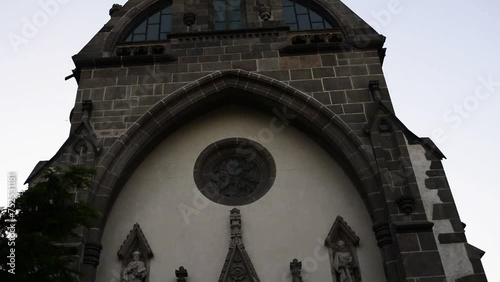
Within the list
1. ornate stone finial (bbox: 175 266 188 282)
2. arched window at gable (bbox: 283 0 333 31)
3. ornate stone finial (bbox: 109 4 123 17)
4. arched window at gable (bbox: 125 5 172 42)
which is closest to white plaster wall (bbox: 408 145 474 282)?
ornate stone finial (bbox: 175 266 188 282)

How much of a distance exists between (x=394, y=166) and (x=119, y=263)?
19.0 ft

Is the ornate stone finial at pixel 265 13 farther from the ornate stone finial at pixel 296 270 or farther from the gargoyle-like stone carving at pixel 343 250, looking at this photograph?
the ornate stone finial at pixel 296 270

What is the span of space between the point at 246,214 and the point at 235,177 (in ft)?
3.48

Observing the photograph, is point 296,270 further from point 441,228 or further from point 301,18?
point 301,18

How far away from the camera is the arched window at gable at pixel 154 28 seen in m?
14.4

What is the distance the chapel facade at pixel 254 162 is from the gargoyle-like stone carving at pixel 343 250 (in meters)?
0.03

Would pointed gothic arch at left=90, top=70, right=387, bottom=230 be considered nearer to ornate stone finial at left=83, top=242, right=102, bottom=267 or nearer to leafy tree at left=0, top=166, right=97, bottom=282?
ornate stone finial at left=83, top=242, right=102, bottom=267

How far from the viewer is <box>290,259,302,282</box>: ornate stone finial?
10.2 m

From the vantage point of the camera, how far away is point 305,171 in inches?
469

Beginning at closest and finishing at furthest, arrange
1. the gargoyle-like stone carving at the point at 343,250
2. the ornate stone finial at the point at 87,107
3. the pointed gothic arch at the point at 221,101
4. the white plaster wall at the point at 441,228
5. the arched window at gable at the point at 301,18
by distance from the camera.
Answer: the white plaster wall at the point at 441,228 < the gargoyle-like stone carving at the point at 343,250 < the pointed gothic arch at the point at 221,101 < the ornate stone finial at the point at 87,107 < the arched window at gable at the point at 301,18

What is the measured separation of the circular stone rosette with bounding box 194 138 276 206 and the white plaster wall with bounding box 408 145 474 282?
9.92 feet

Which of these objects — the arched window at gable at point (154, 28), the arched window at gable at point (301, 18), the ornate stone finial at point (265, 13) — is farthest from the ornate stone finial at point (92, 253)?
the arched window at gable at point (301, 18)

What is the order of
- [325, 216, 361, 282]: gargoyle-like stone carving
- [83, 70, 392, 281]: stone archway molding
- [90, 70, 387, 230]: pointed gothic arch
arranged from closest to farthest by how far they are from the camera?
[325, 216, 361, 282]: gargoyle-like stone carving
[83, 70, 392, 281]: stone archway molding
[90, 70, 387, 230]: pointed gothic arch

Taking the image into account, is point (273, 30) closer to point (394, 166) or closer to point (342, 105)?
point (342, 105)
